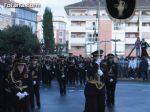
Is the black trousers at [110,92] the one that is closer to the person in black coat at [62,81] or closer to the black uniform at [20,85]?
the person in black coat at [62,81]

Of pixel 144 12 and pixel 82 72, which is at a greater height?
pixel 144 12

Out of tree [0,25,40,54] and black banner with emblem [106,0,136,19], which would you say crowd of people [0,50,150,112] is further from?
tree [0,25,40,54]

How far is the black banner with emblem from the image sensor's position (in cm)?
1112

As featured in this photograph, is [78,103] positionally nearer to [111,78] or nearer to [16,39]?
[111,78]

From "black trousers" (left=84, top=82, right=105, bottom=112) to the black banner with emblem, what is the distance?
2.36 m

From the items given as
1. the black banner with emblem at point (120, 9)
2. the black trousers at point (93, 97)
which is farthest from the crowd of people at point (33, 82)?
the black banner with emblem at point (120, 9)

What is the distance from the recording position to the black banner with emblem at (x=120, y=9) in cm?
1112

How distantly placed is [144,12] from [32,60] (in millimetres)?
65304

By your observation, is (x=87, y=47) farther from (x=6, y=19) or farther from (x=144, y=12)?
(x=6, y=19)

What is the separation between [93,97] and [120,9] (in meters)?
2.81

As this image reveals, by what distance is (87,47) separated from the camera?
68500 mm

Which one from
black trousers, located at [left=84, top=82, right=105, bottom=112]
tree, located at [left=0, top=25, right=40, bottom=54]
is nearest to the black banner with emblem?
black trousers, located at [left=84, top=82, right=105, bottom=112]

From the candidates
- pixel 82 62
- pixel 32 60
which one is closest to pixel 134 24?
pixel 82 62

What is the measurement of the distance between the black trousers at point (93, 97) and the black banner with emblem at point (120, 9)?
2.36m
